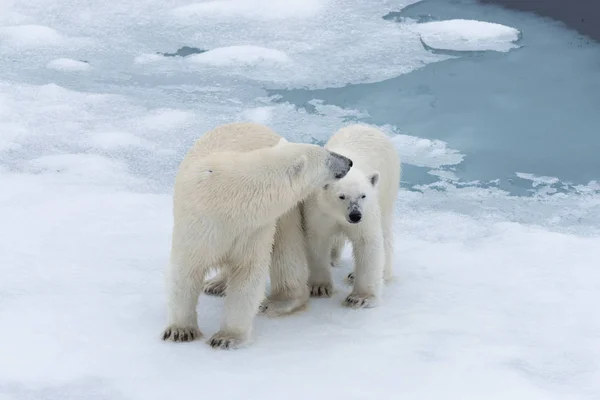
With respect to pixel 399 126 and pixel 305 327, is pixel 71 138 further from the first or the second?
pixel 305 327

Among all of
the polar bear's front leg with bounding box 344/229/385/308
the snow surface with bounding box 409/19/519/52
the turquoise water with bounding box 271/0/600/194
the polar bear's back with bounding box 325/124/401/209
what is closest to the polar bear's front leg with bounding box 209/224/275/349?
the polar bear's front leg with bounding box 344/229/385/308

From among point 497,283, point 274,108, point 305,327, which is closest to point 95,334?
point 305,327

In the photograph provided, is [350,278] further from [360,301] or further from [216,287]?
[216,287]

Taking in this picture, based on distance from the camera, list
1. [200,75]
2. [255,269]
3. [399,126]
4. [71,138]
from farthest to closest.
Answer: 1. [200,75]
2. [399,126]
3. [71,138]
4. [255,269]

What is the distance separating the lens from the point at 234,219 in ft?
10.2

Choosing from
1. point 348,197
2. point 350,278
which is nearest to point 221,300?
point 350,278

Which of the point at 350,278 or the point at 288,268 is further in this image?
the point at 350,278

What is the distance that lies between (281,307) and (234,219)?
648 mm

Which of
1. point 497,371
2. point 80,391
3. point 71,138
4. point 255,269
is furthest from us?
point 71,138

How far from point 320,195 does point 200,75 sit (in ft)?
13.1

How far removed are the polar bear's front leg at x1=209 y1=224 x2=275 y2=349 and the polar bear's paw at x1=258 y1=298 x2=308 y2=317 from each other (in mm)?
315

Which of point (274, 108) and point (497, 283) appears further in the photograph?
point (274, 108)

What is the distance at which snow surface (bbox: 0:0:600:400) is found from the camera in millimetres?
3002

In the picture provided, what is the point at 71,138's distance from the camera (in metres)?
5.93
